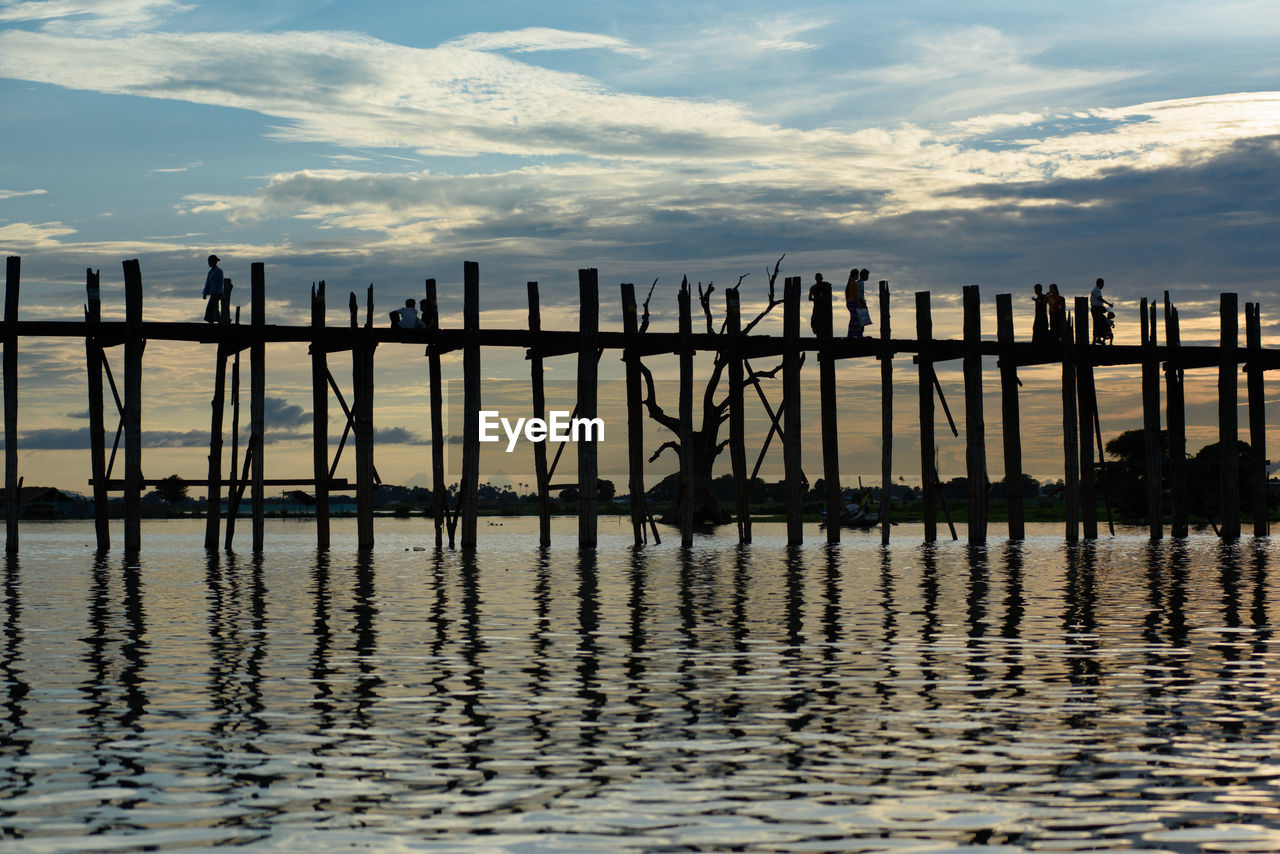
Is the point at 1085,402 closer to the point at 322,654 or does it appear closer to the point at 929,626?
the point at 929,626

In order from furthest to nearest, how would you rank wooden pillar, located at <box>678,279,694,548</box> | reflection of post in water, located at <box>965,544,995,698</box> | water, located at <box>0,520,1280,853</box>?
wooden pillar, located at <box>678,279,694,548</box> → reflection of post in water, located at <box>965,544,995,698</box> → water, located at <box>0,520,1280,853</box>

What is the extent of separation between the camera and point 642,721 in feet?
35.5

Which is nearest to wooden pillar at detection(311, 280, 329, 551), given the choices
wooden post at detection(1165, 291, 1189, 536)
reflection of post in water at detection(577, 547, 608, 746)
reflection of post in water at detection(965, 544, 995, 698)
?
reflection of post in water at detection(577, 547, 608, 746)

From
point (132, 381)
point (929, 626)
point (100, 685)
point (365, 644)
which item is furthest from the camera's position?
point (132, 381)

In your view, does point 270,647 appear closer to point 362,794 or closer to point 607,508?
point 362,794

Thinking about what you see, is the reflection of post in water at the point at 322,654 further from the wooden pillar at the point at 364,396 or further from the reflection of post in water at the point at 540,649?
the wooden pillar at the point at 364,396

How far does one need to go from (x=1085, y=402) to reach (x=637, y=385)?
38.4 ft

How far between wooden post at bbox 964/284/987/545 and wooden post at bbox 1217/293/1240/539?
21.9 feet

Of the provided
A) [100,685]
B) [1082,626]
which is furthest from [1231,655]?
[100,685]

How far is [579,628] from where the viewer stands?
56.5ft

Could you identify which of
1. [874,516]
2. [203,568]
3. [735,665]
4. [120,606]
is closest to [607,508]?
[874,516]

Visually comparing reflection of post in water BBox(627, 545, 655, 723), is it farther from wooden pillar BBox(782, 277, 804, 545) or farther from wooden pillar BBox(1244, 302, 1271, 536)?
wooden pillar BBox(1244, 302, 1271, 536)

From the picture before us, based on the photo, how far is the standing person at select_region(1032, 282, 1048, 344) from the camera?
1368 inches

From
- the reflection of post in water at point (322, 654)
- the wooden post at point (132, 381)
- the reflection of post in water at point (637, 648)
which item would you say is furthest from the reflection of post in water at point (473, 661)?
the wooden post at point (132, 381)
